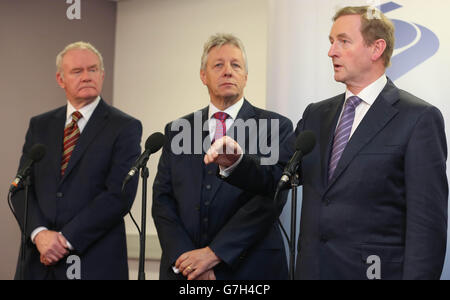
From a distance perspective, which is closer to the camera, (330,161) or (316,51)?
(330,161)

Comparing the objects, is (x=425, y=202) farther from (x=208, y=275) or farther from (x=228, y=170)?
(x=208, y=275)

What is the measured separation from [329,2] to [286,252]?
1.60 m

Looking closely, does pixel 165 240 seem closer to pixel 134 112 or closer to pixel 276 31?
pixel 276 31

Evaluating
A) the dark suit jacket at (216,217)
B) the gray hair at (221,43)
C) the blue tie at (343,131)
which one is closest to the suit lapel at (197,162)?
the dark suit jacket at (216,217)

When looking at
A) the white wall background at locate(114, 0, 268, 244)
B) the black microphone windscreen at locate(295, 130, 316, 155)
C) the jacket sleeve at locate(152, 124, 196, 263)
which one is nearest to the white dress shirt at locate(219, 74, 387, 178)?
the black microphone windscreen at locate(295, 130, 316, 155)

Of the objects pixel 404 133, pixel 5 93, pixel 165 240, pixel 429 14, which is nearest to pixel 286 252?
pixel 165 240

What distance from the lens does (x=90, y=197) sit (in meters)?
3.97

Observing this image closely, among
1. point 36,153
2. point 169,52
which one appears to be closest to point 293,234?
point 36,153

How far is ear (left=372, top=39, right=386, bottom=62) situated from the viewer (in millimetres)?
3176

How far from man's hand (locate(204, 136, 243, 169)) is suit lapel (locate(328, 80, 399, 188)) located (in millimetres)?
470

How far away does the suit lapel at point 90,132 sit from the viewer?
13.1 feet

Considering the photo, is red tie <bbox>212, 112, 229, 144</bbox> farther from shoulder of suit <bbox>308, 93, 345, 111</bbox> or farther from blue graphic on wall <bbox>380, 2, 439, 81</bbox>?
blue graphic on wall <bbox>380, 2, 439, 81</bbox>

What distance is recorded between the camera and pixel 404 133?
9.56 feet

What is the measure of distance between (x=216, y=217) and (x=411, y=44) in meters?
1.52
